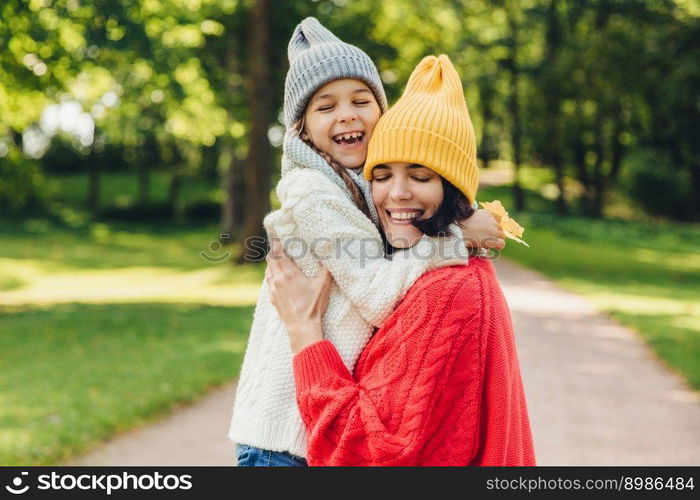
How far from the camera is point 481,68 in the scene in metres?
37.7

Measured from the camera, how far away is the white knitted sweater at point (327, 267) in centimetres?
207

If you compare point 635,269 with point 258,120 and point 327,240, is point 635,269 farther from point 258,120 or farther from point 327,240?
point 327,240

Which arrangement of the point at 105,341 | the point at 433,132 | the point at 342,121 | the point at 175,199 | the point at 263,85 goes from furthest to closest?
1. the point at 175,199
2. the point at 263,85
3. the point at 105,341
4. the point at 342,121
5. the point at 433,132

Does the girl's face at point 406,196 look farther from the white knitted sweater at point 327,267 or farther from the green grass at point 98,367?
the green grass at point 98,367

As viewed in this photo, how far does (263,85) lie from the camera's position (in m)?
18.7

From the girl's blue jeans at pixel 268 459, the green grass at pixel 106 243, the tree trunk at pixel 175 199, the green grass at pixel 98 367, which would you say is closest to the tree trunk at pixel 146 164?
the tree trunk at pixel 175 199

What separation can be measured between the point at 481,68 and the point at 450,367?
37.4m

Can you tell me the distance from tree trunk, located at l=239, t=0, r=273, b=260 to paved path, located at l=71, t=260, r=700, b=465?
9.55 metres

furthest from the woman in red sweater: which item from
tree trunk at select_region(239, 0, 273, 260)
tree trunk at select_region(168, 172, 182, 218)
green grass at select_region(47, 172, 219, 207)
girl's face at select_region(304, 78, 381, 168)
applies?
green grass at select_region(47, 172, 219, 207)

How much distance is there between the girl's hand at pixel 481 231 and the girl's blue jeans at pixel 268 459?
0.78 metres

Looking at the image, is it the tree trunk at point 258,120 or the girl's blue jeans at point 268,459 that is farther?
the tree trunk at point 258,120

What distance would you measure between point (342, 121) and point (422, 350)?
2.55 ft

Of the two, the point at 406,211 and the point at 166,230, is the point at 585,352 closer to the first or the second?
the point at 406,211

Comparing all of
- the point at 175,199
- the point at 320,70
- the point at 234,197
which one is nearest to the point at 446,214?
the point at 320,70
